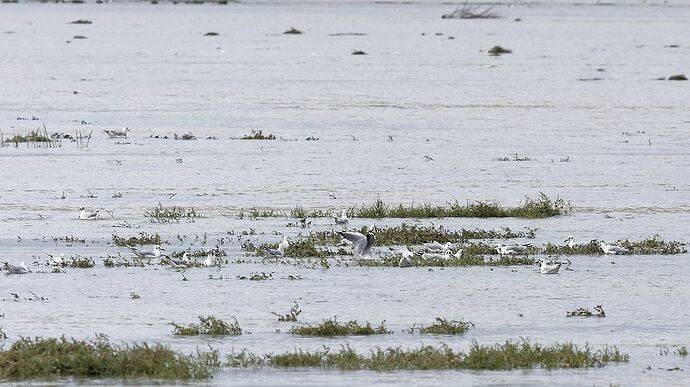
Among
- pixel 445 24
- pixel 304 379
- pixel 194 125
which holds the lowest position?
pixel 304 379

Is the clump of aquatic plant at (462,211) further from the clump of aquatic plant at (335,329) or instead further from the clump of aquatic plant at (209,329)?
the clump of aquatic plant at (209,329)

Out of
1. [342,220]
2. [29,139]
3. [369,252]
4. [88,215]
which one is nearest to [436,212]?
[342,220]

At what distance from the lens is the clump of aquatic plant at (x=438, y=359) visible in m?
12.9

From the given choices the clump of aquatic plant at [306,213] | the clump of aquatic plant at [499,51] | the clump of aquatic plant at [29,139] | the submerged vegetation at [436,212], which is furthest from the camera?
the clump of aquatic plant at [499,51]

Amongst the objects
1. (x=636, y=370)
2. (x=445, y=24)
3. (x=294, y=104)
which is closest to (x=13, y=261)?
(x=636, y=370)

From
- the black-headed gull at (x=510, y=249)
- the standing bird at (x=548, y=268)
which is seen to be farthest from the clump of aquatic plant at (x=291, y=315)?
the black-headed gull at (x=510, y=249)

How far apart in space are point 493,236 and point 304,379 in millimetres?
8280

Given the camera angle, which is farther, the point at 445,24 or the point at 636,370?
the point at 445,24

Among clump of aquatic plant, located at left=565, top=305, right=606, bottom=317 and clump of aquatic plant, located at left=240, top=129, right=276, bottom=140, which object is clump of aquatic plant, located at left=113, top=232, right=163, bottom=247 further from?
clump of aquatic plant, located at left=240, top=129, right=276, bottom=140

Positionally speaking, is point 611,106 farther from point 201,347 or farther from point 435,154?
point 201,347

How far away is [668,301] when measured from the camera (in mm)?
16203

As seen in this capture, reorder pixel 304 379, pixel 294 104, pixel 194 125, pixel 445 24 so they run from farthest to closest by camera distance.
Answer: pixel 445 24 < pixel 294 104 < pixel 194 125 < pixel 304 379

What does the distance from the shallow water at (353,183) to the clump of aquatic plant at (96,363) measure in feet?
1.52

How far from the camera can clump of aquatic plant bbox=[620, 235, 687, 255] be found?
19.3 meters
